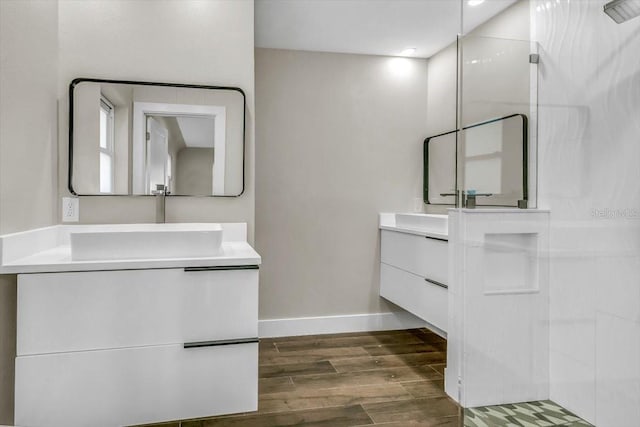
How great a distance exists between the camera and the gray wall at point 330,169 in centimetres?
340

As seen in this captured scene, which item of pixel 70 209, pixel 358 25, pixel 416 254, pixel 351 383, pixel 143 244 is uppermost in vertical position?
pixel 358 25

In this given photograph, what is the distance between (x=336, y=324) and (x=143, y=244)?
2.01m

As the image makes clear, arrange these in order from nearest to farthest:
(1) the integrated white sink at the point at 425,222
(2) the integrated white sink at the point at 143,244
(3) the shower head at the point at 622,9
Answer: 1. (3) the shower head at the point at 622,9
2. (2) the integrated white sink at the point at 143,244
3. (1) the integrated white sink at the point at 425,222

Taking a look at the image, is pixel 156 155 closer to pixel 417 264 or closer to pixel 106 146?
pixel 106 146

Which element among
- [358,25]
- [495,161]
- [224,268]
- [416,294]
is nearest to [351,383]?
[416,294]

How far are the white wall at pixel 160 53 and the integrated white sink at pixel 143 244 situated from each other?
532 mm

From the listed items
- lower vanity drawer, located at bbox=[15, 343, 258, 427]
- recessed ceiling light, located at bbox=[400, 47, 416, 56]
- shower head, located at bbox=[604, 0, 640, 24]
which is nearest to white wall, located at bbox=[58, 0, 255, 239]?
lower vanity drawer, located at bbox=[15, 343, 258, 427]

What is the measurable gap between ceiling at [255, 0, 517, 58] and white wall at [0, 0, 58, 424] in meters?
1.26

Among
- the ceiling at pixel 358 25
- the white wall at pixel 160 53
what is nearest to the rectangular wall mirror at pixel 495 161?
the white wall at pixel 160 53

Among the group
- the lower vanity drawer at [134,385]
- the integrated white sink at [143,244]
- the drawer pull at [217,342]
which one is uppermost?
the integrated white sink at [143,244]

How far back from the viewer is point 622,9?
110 cm

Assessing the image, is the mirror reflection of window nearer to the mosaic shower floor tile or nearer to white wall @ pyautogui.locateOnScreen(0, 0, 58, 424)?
white wall @ pyautogui.locateOnScreen(0, 0, 58, 424)

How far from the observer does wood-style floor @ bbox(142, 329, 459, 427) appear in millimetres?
2115

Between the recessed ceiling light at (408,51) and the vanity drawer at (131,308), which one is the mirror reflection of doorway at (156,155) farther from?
the recessed ceiling light at (408,51)
